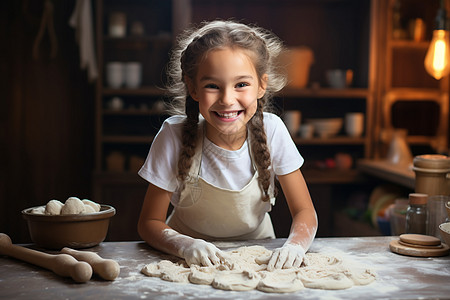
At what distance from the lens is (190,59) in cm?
164

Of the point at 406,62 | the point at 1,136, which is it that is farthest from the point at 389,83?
the point at 1,136

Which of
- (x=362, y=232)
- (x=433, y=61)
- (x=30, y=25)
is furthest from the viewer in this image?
(x=30, y=25)

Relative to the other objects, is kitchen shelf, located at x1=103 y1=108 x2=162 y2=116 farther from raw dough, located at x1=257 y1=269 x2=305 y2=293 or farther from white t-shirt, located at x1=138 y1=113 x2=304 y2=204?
raw dough, located at x1=257 y1=269 x2=305 y2=293

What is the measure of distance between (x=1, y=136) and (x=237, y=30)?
2993mm

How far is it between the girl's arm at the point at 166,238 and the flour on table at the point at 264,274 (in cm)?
3

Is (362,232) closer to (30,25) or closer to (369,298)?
(369,298)

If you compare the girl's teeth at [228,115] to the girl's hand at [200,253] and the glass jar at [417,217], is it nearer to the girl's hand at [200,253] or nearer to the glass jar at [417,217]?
the girl's hand at [200,253]

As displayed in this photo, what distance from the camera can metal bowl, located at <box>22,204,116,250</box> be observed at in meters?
1.45

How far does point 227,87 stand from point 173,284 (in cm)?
59

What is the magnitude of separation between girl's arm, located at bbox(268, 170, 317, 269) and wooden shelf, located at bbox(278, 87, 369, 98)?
6.99 ft

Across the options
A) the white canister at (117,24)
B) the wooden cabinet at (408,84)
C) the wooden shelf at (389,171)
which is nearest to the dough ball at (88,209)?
the wooden shelf at (389,171)

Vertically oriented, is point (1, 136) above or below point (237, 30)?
below

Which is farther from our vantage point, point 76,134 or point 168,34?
point 76,134

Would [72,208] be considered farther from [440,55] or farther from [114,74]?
[114,74]
